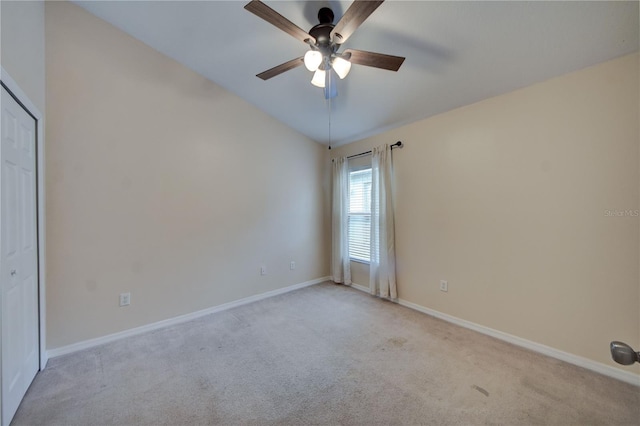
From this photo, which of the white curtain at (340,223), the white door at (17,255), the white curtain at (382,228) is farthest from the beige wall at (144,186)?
the white curtain at (382,228)

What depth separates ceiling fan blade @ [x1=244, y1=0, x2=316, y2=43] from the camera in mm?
1345

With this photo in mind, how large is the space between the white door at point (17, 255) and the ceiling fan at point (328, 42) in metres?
1.69

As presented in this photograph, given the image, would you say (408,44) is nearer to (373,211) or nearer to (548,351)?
(373,211)

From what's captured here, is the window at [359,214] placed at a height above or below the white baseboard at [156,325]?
above

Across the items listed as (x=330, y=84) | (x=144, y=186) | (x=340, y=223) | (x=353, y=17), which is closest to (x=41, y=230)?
(x=144, y=186)

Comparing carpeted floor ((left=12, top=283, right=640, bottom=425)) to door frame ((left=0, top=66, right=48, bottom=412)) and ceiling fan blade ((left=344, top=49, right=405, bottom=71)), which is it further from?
ceiling fan blade ((left=344, top=49, right=405, bottom=71))

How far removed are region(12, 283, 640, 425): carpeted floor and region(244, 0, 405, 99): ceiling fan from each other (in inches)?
88.3

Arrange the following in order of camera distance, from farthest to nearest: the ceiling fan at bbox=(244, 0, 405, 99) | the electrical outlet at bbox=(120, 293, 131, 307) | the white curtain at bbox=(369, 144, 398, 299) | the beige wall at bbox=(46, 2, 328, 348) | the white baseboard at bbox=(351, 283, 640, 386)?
the white curtain at bbox=(369, 144, 398, 299) < the electrical outlet at bbox=(120, 293, 131, 307) < the beige wall at bbox=(46, 2, 328, 348) < the white baseboard at bbox=(351, 283, 640, 386) < the ceiling fan at bbox=(244, 0, 405, 99)

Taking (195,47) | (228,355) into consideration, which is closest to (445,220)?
(228,355)

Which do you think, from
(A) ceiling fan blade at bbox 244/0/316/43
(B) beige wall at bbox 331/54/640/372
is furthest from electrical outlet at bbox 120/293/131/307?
(B) beige wall at bbox 331/54/640/372

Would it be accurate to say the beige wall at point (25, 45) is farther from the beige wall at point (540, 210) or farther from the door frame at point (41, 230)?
the beige wall at point (540, 210)

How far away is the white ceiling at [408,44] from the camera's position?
1.66 metres

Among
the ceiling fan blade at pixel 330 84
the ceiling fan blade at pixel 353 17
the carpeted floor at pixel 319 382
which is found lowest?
the carpeted floor at pixel 319 382

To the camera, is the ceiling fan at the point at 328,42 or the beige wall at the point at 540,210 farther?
the beige wall at the point at 540,210
